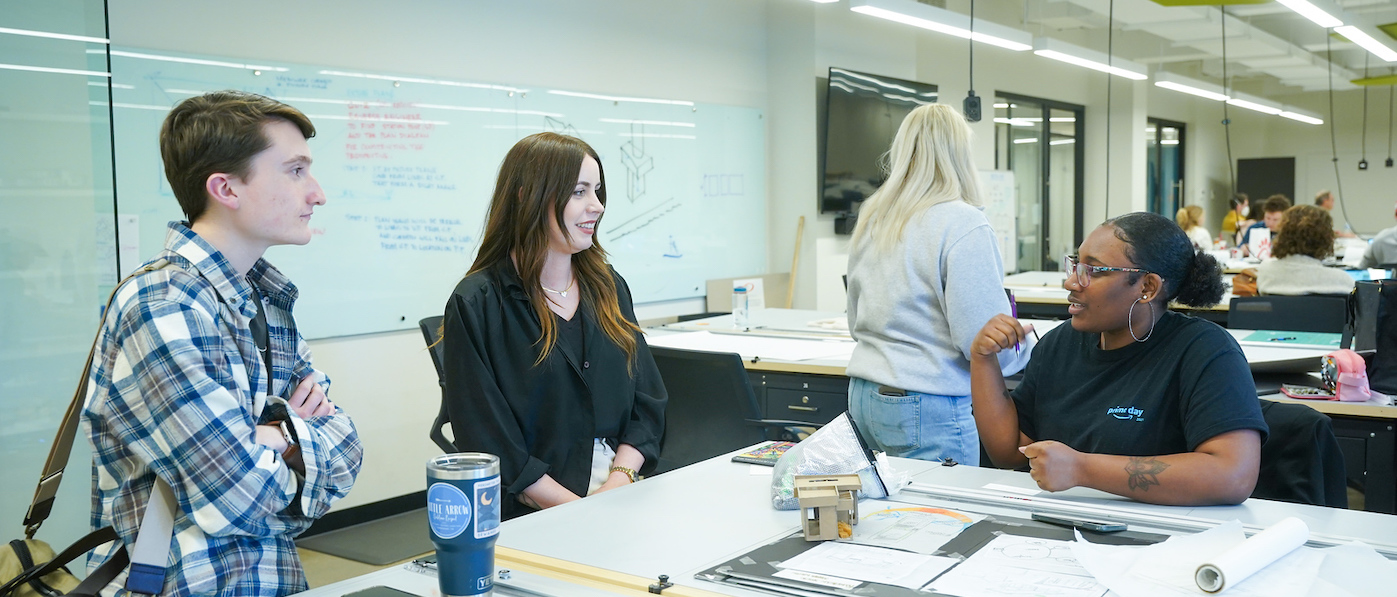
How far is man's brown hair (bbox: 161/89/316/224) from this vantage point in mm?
1406

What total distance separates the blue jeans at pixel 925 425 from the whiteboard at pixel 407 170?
2.32 meters

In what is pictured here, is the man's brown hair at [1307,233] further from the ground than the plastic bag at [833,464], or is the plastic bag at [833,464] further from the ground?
the man's brown hair at [1307,233]

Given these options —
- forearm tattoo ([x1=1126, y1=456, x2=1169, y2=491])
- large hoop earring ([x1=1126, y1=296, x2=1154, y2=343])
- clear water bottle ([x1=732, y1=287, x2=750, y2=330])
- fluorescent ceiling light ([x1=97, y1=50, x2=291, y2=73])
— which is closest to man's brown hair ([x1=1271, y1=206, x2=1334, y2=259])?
clear water bottle ([x1=732, y1=287, x2=750, y2=330])

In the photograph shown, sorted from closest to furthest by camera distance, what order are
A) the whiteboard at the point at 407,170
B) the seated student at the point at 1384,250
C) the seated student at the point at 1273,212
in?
1. the whiteboard at the point at 407,170
2. the seated student at the point at 1384,250
3. the seated student at the point at 1273,212

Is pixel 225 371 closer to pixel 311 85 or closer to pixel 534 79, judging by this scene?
pixel 311 85

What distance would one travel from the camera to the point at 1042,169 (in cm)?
1092

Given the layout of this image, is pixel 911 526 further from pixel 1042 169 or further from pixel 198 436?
pixel 1042 169

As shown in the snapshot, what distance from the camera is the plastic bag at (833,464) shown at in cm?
171

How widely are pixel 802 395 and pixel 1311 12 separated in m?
4.81

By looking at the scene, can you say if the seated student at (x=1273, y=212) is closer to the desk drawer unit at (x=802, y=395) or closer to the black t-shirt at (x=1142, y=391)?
the desk drawer unit at (x=802, y=395)

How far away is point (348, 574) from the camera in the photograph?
12.7 feet

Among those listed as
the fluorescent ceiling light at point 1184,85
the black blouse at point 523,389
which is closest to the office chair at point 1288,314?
the black blouse at point 523,389

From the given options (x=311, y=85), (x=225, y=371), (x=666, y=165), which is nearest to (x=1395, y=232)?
(x=666, y=165)

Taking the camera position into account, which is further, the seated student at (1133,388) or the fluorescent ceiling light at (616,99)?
the fluorescent ceiling light at (616,99)
